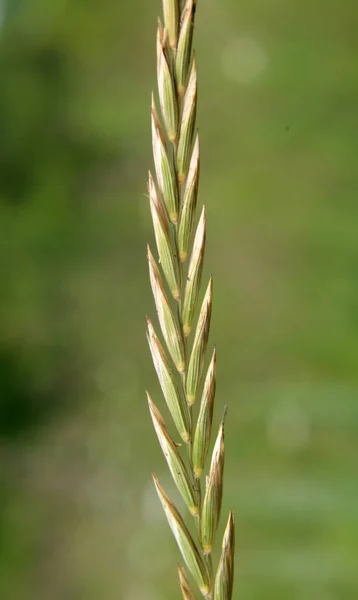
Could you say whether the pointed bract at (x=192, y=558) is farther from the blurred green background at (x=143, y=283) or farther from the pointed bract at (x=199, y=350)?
the blurred green background at (x=143, y=283)

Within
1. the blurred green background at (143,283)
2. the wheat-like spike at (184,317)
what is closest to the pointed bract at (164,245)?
the wheat-like spike at (184,317)

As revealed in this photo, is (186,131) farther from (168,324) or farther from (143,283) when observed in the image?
(143,283)

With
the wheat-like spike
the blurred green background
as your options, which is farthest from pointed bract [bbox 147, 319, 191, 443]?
the blurred green background

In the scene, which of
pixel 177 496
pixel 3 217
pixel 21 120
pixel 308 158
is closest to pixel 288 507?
pixel 177 496

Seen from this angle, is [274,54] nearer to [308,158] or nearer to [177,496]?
[308,158]

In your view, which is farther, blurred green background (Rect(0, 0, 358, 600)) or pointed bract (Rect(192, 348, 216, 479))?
blurred green background (Rect(0, 0, 358, 600))

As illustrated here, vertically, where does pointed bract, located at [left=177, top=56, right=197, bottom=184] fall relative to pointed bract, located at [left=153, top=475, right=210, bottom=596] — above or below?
above

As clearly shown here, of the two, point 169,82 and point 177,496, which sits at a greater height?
point 169,82

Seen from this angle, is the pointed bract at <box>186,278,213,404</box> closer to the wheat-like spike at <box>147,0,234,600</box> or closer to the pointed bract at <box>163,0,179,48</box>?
the wheat-like spike at <box>147,0,234,600</box>
